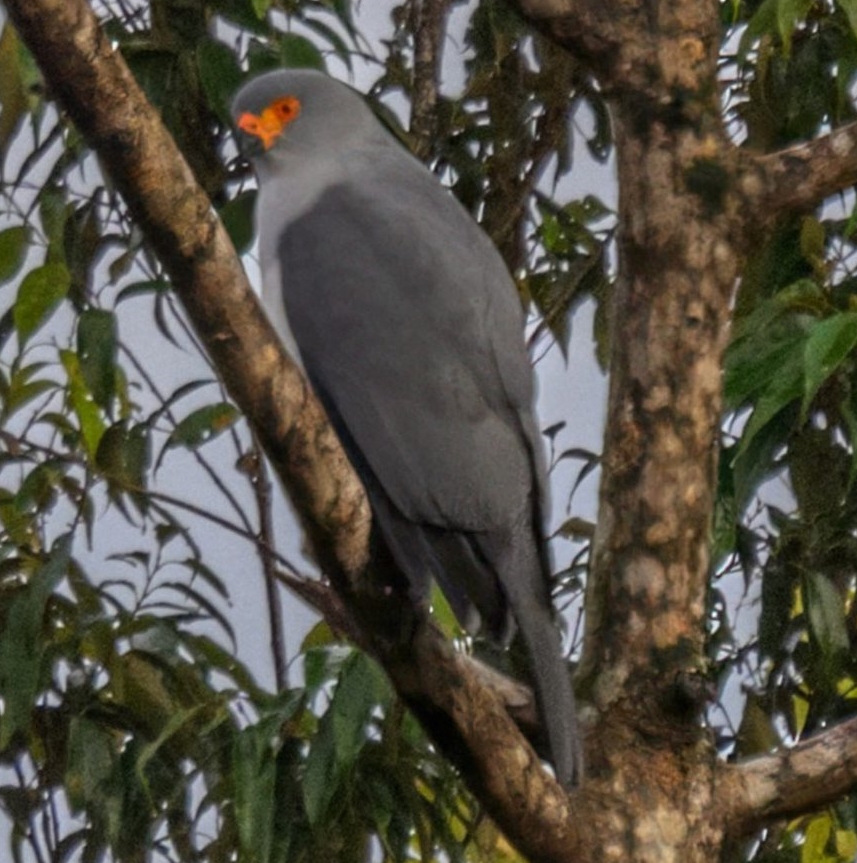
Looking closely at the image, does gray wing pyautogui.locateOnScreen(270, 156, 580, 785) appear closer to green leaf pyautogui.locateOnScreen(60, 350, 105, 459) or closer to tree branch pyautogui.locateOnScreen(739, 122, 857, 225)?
tree branch pyautogui.locateOnScreen(739, 122, 857, 225)

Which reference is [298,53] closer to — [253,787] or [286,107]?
[286,107]

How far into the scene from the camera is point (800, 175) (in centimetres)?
177

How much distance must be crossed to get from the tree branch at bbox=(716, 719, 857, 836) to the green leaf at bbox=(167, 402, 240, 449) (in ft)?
2.31

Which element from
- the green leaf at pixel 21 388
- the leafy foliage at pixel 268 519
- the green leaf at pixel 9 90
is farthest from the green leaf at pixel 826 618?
the green leaf at pixel 9 90

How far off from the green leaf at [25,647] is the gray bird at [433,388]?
1.37 feet

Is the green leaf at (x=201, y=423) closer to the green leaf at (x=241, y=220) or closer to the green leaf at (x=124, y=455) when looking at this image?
the green leaf at (x=124, y=455)

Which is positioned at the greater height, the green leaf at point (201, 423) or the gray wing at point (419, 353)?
the green leaf at point (201, 423)

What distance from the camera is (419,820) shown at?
1.96 meters

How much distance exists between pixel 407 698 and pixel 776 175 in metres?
0.64

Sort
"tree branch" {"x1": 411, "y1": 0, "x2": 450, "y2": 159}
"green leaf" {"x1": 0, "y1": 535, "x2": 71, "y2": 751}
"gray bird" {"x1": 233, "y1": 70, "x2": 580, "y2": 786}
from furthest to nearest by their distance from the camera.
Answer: "tree branch" {"x1": 411, "y1": 0, "x2": 450, "y2": 159}
"green leaf" {"x1": 0, "y1": 535, "x2": 71, "y2": 751}
"gray bird" {"x1": 233, "y1": 70, "x2": 580, "y2": 786}

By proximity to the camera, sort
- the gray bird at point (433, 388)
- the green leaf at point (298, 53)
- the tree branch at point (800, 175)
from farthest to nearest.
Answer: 1. the green leaf at point (298, 53)
2. the tree branch at point (800, 175)
3. the gray bird at point (433, 388)

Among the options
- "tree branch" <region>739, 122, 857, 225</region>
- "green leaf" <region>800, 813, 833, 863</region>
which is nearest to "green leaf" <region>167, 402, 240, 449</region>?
"tree branch" <region>739, 122, 857, 225</region>

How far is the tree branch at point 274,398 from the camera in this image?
1.20 meters

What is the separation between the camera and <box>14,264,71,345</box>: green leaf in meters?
1.95
